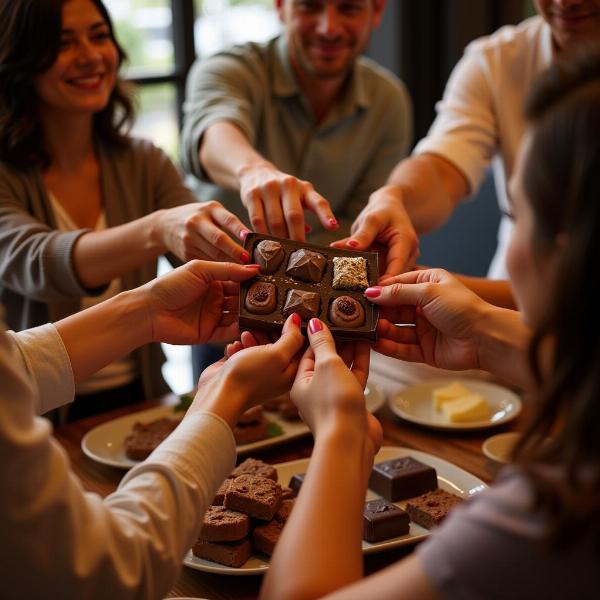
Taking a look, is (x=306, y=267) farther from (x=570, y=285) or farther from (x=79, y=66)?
(x=79, y=66)

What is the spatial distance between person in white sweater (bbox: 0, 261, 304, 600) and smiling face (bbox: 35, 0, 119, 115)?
103 centimetres

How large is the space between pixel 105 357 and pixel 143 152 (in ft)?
3.68

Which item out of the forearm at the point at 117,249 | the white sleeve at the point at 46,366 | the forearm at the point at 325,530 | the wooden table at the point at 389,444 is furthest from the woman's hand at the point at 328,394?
the forearm at the point at 117,249

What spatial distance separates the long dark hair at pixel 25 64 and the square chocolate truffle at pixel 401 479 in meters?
1.44

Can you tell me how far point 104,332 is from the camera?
5.79ft

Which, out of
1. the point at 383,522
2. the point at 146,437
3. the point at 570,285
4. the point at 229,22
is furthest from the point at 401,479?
the point at 229,22

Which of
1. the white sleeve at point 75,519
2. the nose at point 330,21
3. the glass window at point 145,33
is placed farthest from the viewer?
the glass window at point 145,33

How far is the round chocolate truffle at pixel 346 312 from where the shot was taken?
173 cm

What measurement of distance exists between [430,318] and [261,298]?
1.15 feet

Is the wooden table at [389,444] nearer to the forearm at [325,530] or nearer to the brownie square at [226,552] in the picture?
the brownie square at [226,552]

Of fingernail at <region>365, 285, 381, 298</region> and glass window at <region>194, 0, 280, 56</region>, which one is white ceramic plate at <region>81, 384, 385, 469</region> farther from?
glass window at <region>194, 0, 280, 56</region>

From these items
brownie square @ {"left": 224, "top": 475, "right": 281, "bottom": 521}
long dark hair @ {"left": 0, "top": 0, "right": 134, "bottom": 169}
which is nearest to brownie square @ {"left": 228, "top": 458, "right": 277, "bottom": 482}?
brownie square @ {"left": 224, "top": 475, "right": 281, "bottom": 521}

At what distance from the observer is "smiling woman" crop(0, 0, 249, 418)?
2.25 m

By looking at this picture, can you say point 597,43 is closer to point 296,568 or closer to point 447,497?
point 296,568
